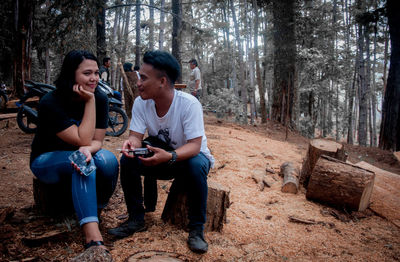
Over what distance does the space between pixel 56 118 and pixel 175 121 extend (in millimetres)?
837

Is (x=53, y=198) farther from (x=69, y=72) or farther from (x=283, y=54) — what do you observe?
(x=283, y=54)

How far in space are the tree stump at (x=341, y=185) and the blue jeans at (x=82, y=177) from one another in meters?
2.35

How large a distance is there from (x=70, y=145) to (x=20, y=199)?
3.71ft

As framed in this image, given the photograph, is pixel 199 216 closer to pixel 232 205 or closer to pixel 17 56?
pixel 232 205

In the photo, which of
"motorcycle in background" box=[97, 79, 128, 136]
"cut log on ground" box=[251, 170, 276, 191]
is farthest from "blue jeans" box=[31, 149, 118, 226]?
"motorcycle in background" box=[97, 79, 128, 136]

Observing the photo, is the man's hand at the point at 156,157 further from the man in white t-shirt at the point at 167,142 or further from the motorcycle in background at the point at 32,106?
the motorcycle in background at the point at 32,106

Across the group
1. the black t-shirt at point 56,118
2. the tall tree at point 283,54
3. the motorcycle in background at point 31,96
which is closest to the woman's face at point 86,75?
the black t-shirt at point 56,118

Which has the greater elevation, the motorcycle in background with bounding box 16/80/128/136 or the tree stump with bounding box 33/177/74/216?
the motorcycle in background with bounding box 16/80/128/136

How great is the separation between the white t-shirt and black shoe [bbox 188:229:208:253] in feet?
1.87

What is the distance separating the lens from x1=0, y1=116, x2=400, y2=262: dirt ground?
72.4 inches

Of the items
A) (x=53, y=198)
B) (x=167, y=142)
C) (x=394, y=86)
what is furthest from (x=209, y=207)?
(x=394, y=86)

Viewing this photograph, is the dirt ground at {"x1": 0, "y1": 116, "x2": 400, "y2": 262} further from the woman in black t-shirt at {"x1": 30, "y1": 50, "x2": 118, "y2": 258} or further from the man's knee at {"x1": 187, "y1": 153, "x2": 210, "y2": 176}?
the man's knee at {"x1": 187, "y1": 153, "x2": 210, "y2": 176}

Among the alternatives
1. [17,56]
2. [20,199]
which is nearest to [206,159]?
[20,199]

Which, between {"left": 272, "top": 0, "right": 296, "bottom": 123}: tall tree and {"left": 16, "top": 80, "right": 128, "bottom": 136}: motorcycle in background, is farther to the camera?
{"left": 272, "top": 0, "right": 296, "bottom": 123}: tall tree
